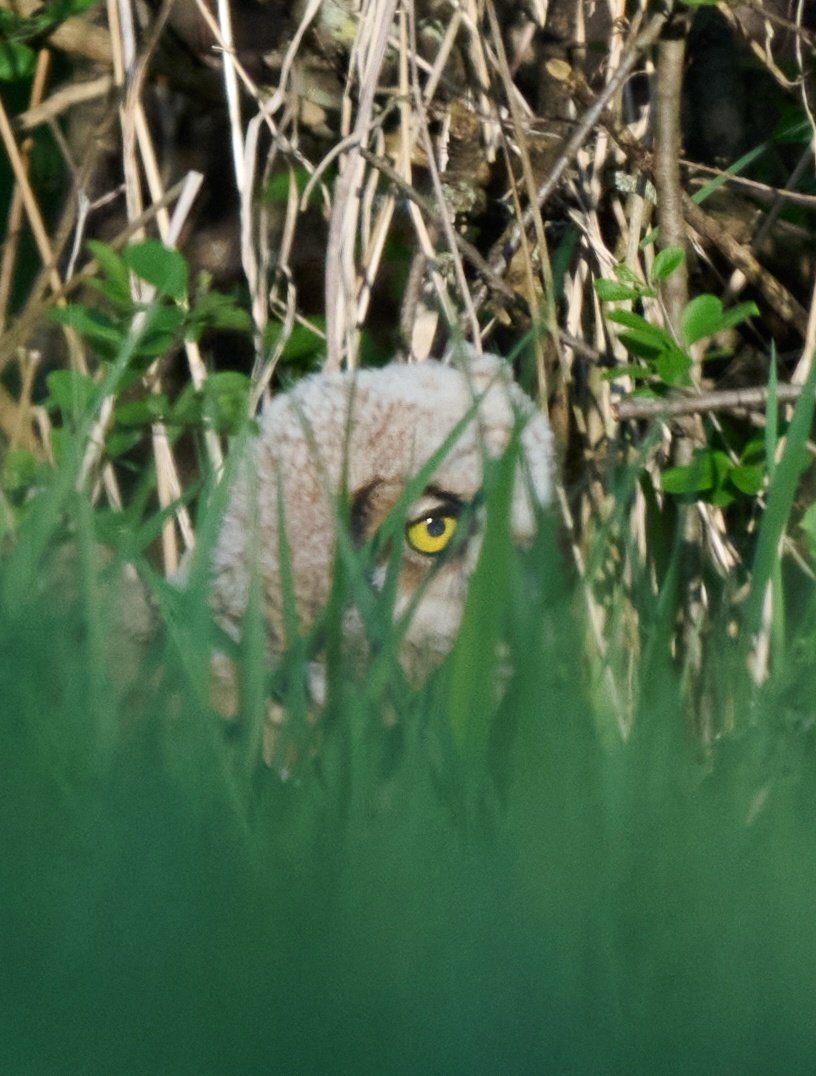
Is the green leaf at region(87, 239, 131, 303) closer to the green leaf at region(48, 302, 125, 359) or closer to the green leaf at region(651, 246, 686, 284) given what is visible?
the green leaf at region(48, 302, 125, 359)

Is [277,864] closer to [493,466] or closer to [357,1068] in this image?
[357,1068]

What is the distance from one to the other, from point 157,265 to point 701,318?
0.70m

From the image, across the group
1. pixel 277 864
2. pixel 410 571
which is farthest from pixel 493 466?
pixel 410 571

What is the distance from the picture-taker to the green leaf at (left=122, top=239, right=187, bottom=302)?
1.90 metres

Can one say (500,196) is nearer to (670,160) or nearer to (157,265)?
(670,160)

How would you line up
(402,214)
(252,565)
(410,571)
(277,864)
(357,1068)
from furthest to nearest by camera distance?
(402,214) < (410,571) < (252,565) < (277,864) < (357,1068)

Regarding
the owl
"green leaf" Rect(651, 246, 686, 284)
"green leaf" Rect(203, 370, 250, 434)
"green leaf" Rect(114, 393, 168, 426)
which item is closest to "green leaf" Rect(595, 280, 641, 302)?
"green leaf" Rect(651, 246, 686, 284)

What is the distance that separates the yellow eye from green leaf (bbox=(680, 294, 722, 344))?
38 centimetres

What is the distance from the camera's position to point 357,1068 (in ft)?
1.84

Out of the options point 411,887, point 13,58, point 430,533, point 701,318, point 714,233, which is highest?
point 13,58

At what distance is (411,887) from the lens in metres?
0.65

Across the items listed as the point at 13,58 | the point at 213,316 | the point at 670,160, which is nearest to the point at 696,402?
the point at 670,160

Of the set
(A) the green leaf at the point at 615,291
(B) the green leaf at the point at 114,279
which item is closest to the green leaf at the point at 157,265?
(B) the green leaf at the point at 114,279

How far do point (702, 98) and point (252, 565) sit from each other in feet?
5.38
